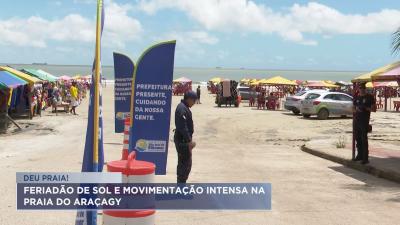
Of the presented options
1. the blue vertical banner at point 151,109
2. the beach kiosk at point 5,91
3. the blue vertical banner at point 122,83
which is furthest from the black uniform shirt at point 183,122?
the beach kiosk at point 5,91

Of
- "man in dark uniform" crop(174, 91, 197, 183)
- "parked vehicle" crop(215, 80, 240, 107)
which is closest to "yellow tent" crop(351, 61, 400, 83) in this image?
"man in dark uniform" crop(174, 91, 197, 183)

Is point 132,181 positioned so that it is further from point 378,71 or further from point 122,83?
point 378,71

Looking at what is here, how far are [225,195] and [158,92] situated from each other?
202 centimetres

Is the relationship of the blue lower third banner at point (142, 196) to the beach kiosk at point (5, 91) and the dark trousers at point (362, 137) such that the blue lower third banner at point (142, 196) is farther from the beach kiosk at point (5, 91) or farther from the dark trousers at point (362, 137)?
the beach kiosk at point (5, 91)

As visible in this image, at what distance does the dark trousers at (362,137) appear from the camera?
39.5 feet

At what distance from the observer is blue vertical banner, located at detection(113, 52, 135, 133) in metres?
11.3

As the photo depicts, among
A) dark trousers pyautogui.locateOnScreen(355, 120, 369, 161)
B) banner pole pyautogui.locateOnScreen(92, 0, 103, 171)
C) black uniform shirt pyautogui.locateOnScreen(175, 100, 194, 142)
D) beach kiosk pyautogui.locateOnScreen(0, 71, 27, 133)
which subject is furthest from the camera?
beach kiosk pyautogui.locateOnScreen(0, 71, 27, 133)

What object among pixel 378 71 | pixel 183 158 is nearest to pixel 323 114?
pixel 378 71

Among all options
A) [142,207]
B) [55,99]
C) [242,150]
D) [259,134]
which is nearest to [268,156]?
[242,150]

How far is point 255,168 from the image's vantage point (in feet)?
40.4

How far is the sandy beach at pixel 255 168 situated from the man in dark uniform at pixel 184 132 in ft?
2.67

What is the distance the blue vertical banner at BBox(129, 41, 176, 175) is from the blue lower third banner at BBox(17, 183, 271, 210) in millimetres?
662

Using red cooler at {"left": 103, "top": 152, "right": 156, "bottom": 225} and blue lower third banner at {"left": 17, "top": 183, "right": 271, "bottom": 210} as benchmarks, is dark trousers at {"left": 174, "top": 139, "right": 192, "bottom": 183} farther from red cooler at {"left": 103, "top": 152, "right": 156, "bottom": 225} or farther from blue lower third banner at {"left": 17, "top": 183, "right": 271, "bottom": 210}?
red cooler at {"left": 103, "top": 152, "right": 156, "bottom": 225}

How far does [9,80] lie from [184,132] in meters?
15.2
